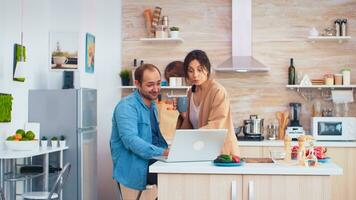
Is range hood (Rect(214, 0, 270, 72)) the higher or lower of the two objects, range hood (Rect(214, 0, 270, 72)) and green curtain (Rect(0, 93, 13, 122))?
the higher

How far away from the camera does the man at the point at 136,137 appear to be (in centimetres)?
343

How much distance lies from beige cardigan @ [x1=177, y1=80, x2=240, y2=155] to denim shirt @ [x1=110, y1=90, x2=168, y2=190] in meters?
0.35

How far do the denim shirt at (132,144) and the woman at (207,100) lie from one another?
13.1 inches

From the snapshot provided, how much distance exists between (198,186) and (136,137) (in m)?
0.56

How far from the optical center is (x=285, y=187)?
9.88 feet

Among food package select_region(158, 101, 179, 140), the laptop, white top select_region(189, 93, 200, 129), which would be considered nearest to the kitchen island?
the laptop

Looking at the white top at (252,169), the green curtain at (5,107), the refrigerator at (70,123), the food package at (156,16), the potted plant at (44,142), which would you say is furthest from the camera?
the food package at (156,16)

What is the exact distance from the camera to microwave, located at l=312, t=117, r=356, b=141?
6.25m

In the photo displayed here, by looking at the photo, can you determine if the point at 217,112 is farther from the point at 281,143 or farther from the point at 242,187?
the point at 281,143

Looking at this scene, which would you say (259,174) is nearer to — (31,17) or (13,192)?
(13,192)

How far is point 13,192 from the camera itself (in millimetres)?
5188

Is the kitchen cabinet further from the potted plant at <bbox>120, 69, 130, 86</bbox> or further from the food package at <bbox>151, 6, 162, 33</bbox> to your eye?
the food package at <bbox>151, 6, 162, 33</bbox>

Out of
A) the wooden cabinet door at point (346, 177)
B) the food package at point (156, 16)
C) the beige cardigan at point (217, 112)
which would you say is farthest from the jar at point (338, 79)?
the beige cardigan at point (217, 112)

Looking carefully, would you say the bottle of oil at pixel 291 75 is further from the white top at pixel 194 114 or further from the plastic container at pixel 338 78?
the white top at pixel 194 114
